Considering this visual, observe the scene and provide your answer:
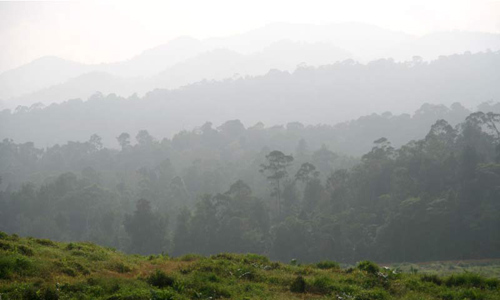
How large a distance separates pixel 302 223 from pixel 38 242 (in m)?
41.7

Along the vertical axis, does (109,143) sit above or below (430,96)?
below

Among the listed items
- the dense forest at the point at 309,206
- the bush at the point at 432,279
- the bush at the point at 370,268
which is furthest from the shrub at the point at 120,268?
the dense forest at the point at 309,206

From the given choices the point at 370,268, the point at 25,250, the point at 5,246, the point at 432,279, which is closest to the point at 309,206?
the point at 370,268

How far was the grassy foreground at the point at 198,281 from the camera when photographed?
38.0 ft

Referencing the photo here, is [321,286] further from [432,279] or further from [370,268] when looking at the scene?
[432,279]

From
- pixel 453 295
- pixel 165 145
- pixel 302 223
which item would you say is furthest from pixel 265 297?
pixel 165 145

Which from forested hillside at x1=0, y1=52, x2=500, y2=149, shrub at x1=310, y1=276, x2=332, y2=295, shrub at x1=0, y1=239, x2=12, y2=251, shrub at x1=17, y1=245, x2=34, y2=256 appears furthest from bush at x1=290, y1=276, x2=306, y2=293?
forested hillside at x1=0, y1=52, x2=500, y2=149

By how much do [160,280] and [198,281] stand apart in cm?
111

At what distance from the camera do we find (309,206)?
6706 centimetres

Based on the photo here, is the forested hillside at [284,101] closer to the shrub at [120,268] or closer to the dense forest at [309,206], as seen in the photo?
the dense forest at [309,206]

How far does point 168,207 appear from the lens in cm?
7994


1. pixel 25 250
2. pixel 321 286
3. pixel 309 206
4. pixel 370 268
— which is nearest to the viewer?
pixel 321 286

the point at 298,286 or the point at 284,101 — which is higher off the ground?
the point at 284,101

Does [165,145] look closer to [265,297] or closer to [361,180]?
[361,180]
